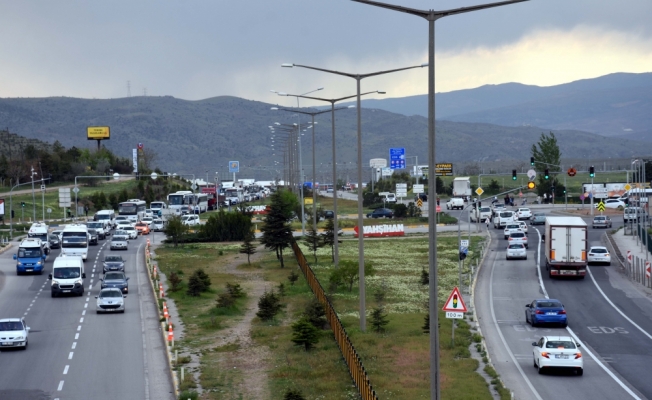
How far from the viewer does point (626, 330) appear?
40406mm

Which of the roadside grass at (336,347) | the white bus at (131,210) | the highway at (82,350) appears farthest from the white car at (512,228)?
the white bus at (131,210)

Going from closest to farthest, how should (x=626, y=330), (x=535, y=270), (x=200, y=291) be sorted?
(x=626, y=330) < (x=200, y=291) < (x=535, y=270)

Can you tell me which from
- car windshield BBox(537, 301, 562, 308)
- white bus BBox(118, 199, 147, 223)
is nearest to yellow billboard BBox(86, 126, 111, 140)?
white bus BBox(118, 199, 147, 223)

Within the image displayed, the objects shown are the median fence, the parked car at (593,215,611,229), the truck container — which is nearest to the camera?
the median fence

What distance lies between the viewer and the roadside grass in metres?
27.2

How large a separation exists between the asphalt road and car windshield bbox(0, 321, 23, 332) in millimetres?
18066

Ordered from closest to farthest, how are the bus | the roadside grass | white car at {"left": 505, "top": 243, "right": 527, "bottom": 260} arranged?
the roadside grass, white car at {"left": 505, "top": 243, "right": 527, "bottom": 260}, the bus

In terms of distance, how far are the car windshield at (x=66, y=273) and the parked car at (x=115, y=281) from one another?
1.58 metres

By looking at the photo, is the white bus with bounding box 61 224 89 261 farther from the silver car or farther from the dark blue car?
the dark blue car

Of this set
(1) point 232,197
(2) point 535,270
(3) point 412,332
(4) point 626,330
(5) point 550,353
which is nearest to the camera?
(5) point 550,353

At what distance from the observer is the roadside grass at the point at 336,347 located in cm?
2717

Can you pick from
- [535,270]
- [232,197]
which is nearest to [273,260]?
[535,270]

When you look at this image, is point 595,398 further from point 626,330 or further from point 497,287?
point 497,287

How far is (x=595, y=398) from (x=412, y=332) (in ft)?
36.8
